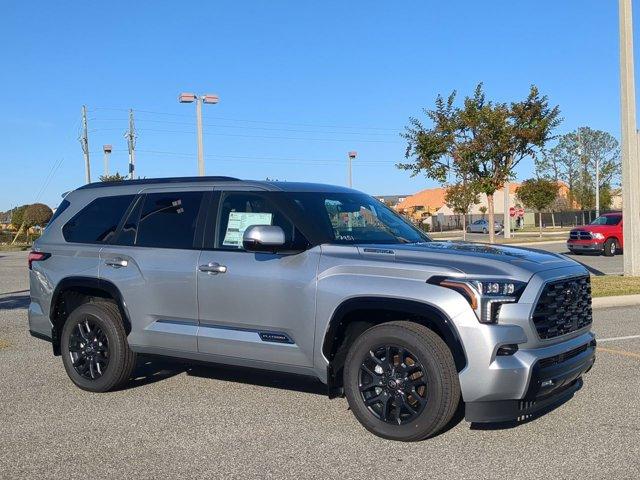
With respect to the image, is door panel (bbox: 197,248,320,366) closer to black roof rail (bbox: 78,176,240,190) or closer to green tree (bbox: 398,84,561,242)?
black roof rail (bbox: 78,176,240,190)

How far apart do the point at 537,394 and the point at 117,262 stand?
12.3ft

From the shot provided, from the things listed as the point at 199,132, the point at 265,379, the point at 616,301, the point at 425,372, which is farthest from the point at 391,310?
the point at 199,132

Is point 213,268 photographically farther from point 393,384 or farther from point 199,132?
point 199,132

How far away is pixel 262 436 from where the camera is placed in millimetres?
5199

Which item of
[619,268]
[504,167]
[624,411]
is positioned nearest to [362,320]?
[624,411]

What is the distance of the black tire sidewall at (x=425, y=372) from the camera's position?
4.78 metres

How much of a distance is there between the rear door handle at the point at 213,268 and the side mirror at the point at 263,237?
459 millimetres

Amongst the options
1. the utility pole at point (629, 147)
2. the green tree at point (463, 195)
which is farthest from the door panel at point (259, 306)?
the green tree at point (463, 195)

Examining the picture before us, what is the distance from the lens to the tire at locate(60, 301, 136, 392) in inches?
251

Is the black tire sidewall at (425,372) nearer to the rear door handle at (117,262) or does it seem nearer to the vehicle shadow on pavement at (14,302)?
the rear door handle at (117,262)

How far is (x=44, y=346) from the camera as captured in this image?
8.90 m

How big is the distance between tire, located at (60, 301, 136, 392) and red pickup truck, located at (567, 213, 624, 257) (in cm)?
2193

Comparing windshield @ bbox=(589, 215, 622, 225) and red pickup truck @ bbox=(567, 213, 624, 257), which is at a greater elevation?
windshield @ bbox=(589, 215, 622, 225)

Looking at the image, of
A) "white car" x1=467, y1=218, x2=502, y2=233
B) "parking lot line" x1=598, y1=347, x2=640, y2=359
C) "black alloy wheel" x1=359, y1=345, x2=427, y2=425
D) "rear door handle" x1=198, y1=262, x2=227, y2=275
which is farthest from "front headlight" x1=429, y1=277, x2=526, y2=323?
"white car" x1=467, y1=218, x2=502, y2=233
